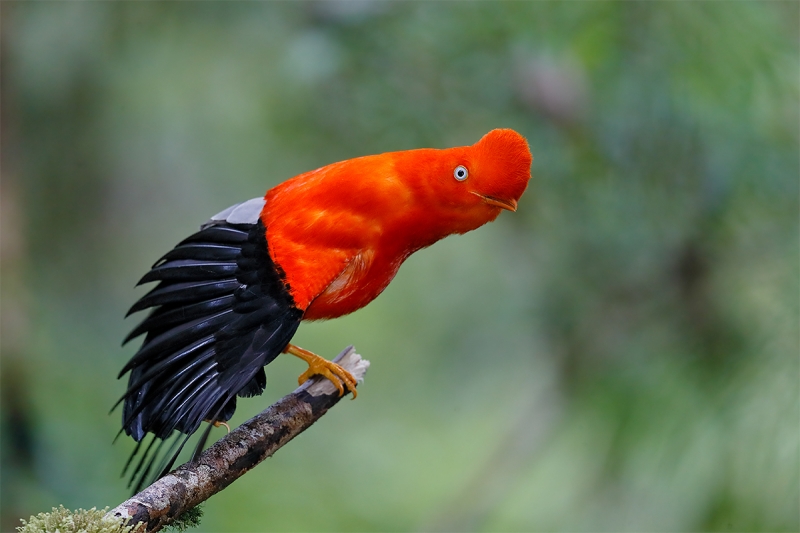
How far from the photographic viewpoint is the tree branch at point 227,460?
1697 mm

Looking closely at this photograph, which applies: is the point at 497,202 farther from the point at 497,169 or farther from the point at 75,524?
the point at 75,524

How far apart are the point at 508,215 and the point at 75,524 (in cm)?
394

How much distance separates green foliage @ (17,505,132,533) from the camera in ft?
4.99

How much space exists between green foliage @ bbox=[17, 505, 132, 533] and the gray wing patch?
102cm

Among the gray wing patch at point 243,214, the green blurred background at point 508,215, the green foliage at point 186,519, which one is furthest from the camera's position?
the green blurred background at point 508,215

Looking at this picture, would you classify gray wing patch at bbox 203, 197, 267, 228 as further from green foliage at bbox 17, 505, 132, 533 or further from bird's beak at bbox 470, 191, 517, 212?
green foliage at bbox 17, 505, 132, 533

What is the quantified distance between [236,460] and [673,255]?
3.58 meters

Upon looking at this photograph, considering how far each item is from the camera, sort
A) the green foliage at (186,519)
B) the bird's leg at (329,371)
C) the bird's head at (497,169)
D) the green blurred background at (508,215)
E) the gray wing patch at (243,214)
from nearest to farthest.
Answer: the green foliage at (186,519) < the bird's head at (497,169) < the gray wing patch at (243,214) < the bird's leg at (329,371) < the green blurred background at (508,215)

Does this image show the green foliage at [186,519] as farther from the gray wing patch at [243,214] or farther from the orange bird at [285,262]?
Answer: the gray wing patch at [243,214]

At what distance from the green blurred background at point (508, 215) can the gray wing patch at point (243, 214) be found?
168cm

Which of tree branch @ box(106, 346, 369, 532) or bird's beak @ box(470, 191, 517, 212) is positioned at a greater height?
bird's beak @ box(470, 191, 517, 212)

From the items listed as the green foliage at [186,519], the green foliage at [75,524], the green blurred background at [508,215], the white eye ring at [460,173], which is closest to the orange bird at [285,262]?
the white eye ring at [460,173]

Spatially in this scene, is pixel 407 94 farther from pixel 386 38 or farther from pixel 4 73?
pixel 4 73

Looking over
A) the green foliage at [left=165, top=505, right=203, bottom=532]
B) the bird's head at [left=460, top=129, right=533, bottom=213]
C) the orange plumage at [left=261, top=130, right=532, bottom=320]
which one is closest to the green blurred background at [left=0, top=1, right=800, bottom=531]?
the orange plumage at [left=261, top=130, right=532, bottom=320]
